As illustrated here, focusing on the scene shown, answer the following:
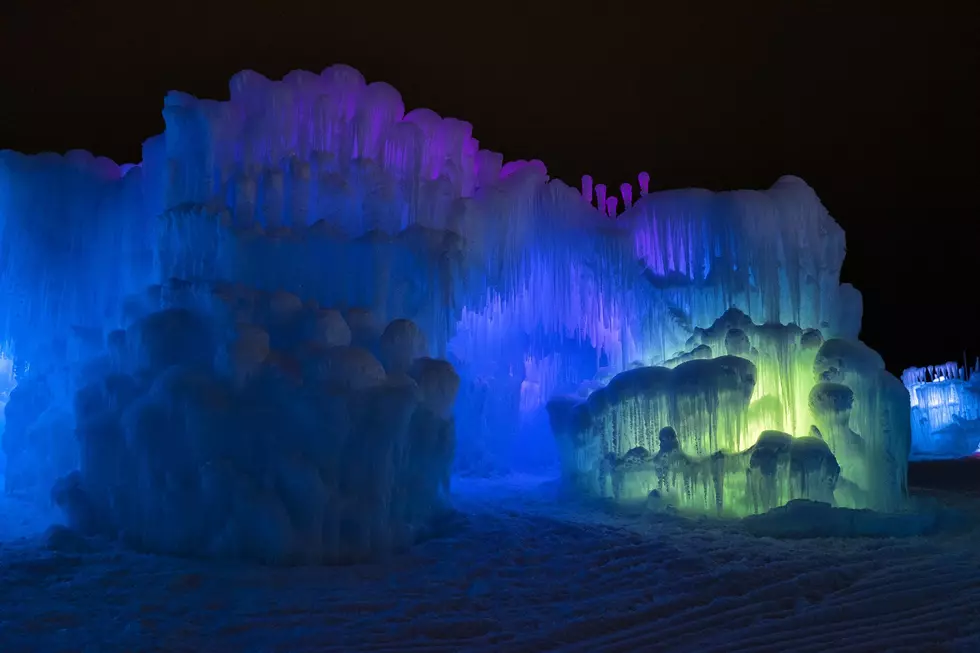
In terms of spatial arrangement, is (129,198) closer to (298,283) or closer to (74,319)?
(74,319)

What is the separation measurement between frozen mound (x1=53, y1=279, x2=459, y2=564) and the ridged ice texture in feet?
3.78

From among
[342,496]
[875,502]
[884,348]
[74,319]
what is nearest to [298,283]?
[342,496]

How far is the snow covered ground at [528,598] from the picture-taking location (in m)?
6.06

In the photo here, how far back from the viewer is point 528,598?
718cm

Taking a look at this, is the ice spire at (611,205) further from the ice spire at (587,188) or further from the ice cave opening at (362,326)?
the ice spire at (587,188)

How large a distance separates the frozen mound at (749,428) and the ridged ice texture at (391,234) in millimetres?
1271

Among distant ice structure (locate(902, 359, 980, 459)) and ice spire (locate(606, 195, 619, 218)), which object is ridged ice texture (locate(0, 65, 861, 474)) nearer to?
ice spire (locate(606, 195, 619, 218))

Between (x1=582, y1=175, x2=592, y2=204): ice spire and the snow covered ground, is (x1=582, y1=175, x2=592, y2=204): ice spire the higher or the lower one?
the higher one

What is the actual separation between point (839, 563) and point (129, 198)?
11.5 meters

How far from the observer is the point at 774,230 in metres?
14.2

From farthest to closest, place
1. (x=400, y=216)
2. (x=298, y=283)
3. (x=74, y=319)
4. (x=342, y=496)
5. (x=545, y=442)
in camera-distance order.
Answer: (x=545, y=442), (x=74, y=319), (x=400, y=216), (x=298, y=283), (x=342, y=496)

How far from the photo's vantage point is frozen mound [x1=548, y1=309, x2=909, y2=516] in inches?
457

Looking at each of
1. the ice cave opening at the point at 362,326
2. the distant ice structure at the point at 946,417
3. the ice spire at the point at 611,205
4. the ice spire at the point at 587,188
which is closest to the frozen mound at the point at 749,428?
the ice cave opening at the point at 362,326

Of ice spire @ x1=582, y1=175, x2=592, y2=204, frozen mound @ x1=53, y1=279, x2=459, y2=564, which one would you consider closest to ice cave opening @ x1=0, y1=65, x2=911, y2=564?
frozen mound @ x1=53, y1=279, x2=459, y2=564
